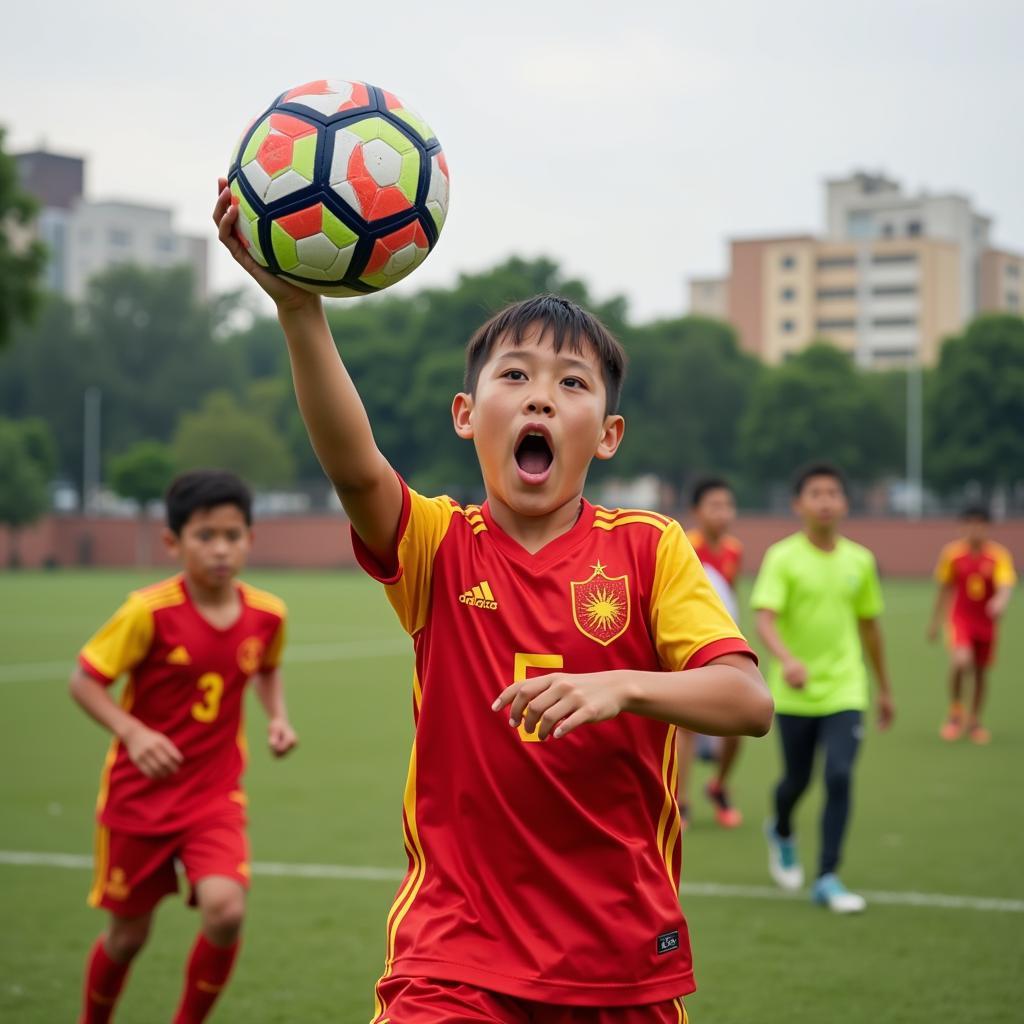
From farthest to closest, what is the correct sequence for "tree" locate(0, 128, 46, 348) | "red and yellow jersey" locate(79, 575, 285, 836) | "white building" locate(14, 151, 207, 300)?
"white building" locate(14, 151, 207, 300)
"tree" locate(0, 128, 46, 348)
"red and yellow jersey" locate(79, 575, 285, 836)

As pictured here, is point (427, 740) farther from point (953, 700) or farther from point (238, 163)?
point (953, 700)

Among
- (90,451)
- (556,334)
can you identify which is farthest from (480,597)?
(90,451)

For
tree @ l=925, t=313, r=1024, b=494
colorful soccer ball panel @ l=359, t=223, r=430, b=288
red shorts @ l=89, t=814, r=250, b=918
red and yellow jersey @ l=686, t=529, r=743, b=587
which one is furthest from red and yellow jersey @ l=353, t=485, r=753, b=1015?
tree @ l=925, t=313, r=1024, b=494

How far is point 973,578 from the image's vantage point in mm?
14648

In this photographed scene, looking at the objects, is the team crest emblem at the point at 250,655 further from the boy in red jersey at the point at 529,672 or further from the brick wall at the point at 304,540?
the brick wall at the point at 304,540

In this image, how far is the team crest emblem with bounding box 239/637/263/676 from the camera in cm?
571

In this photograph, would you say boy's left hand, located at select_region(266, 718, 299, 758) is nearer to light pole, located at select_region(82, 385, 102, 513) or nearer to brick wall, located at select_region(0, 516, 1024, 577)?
brick wall, located at select_region(0, 516, 1024, 577)

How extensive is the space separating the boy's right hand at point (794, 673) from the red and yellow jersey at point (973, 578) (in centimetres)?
744

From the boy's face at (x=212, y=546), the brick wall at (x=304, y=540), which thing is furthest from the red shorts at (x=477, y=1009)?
the brick wall at (x=304, y=540)

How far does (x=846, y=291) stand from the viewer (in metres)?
107

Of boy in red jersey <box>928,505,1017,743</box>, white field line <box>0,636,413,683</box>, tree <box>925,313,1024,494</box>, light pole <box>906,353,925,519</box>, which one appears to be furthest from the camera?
light pole <box>906,353,925,519</box>

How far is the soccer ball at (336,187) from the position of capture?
2.85 m

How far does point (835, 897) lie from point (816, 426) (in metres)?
53.0

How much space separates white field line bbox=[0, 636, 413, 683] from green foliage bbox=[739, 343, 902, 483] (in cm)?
3705
